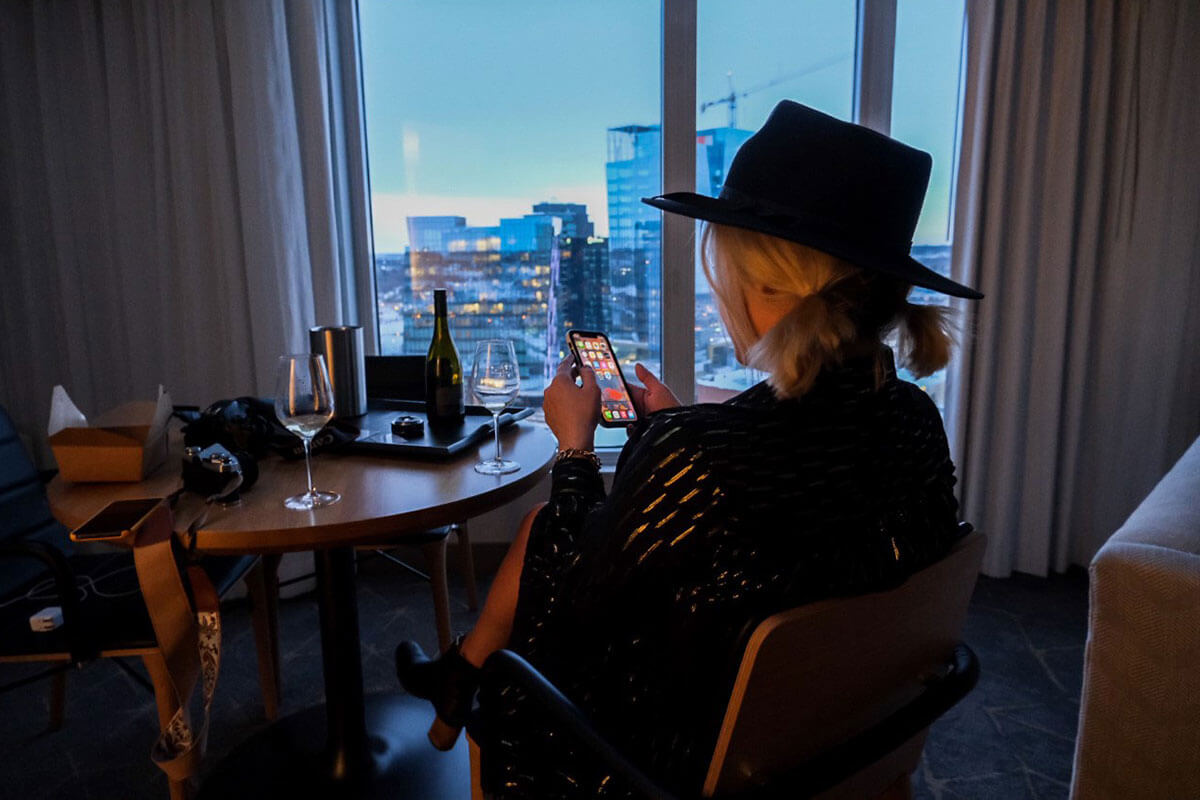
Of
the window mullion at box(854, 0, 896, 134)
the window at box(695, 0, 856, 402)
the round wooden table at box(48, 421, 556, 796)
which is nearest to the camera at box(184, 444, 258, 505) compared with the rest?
the round wooden table at box(48, 421, 556, 796)

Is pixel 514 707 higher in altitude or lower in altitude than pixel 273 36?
lower

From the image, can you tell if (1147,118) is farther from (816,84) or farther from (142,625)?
(142,625)

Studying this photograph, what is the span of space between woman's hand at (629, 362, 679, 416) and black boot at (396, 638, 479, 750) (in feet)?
1.80

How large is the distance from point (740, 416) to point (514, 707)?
529 mm

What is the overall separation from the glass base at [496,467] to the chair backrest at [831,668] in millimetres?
700

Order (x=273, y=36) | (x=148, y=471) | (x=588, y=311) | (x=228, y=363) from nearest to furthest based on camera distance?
(x=148, y=471)
(x=273, y=36)
(x=228, y=363)
(x=588, y=311)

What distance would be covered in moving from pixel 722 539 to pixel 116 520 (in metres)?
0.89

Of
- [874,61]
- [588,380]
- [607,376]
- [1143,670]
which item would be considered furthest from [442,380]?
[874,61]

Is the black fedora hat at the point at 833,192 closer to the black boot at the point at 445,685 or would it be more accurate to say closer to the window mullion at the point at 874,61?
the black boot at the point at 445,685

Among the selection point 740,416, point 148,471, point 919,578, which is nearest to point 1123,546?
point 919,578

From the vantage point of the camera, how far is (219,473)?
123cm

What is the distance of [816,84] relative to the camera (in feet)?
8.93

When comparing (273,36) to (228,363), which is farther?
(228,363)

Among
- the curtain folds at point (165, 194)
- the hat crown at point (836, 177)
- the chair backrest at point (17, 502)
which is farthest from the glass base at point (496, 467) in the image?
the curtain folds at point (165, 194)
